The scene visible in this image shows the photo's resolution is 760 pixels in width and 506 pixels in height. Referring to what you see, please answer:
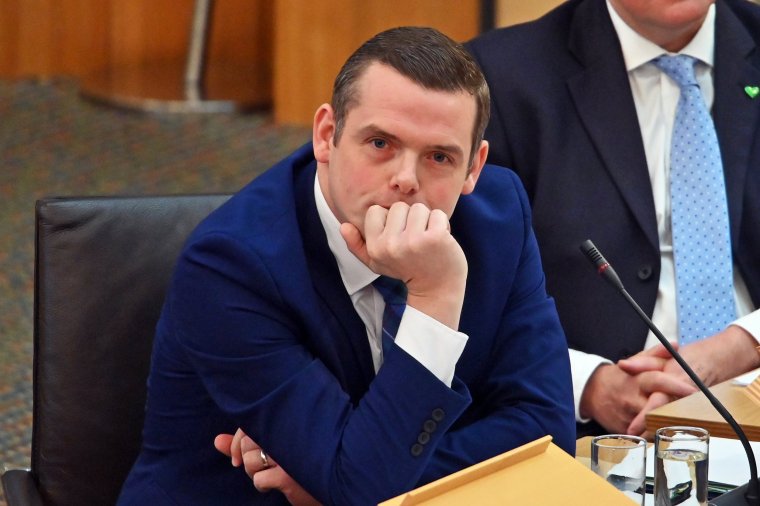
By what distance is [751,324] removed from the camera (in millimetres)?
2061

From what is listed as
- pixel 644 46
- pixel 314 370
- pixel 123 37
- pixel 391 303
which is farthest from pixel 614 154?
pixel 123 37

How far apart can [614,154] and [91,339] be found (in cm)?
102

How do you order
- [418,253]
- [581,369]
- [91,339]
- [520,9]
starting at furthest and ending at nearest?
[520,9] → [581,369] → [91,339] → [418,253]

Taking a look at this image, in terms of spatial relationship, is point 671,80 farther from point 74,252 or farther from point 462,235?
point 74,252

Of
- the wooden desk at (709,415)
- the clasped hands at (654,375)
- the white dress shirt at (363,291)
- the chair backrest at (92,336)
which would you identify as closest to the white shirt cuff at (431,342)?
the white dress shirt at (363,291)

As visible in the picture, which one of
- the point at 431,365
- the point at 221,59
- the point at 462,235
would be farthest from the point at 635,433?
the point at 221,59

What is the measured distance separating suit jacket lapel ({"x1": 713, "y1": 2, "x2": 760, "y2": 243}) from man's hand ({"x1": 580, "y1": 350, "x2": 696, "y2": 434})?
14.7 inches

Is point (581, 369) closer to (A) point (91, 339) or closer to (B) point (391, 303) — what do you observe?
(B) point (391, 303)

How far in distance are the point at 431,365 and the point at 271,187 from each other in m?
0.33

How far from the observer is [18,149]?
17.7 feet

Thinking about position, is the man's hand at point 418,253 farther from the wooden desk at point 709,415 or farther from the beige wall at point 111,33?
the beige wall at point 111,33

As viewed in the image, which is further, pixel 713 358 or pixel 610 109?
pixel 610 109

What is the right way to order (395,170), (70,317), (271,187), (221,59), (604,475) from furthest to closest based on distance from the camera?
1. (221,59)
2. (70,317)
3. (271,187)
4. (395,170)
5. (604,475)

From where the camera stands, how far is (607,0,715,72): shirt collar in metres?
2.22
